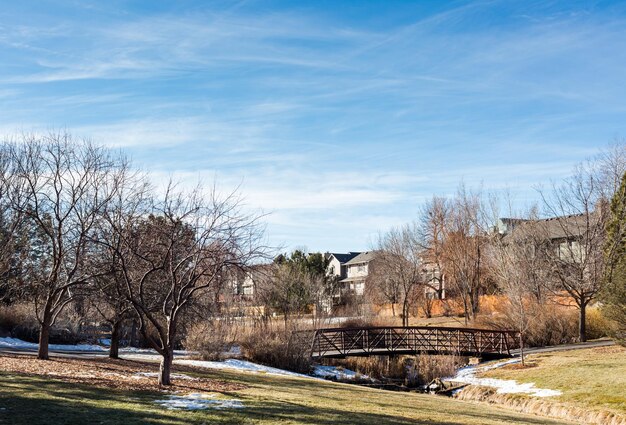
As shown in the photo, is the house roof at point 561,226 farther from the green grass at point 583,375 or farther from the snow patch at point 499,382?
the snow patch at point 499,382

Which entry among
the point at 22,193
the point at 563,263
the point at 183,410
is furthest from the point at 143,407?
the point at 563,263

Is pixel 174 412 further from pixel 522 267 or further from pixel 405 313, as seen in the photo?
pixel 405 313

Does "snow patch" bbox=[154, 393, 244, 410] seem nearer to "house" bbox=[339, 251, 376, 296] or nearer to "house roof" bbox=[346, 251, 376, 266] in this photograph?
"house" bbox=[339, 251, 376, 296]

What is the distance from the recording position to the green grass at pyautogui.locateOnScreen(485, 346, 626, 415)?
20.6 meters

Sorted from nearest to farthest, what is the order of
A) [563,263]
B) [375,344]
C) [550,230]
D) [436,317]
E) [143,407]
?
[143,407] < [375,344] < [563,263] < [550,230] < [436,317]

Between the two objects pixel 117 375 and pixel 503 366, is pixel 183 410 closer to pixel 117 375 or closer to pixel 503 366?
pixel 117 375

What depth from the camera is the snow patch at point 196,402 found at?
527 inches

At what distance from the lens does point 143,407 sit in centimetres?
1277

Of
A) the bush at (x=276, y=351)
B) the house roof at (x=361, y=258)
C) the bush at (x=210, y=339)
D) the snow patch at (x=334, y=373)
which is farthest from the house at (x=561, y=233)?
the house roof at (x=361, y=258)

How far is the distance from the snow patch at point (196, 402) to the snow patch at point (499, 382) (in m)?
13.5

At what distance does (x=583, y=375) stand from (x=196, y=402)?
55.9ft

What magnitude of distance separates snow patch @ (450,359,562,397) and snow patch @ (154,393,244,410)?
44.3 ft

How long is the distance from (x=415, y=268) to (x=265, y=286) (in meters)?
37.7

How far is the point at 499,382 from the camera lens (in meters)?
27.0
